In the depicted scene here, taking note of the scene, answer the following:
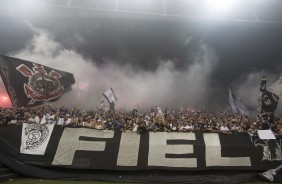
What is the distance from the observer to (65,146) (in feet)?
46.5

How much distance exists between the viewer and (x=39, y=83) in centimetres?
1964

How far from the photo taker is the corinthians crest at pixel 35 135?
46.5 feet

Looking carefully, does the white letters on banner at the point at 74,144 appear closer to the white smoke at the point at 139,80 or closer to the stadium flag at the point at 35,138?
the stadium flag at the point at 35,138

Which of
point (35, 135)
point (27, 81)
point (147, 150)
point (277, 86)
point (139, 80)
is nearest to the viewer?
point (147, 150)

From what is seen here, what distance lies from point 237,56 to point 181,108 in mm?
7161

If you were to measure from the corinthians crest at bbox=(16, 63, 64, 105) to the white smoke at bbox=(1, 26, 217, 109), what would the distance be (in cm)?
594

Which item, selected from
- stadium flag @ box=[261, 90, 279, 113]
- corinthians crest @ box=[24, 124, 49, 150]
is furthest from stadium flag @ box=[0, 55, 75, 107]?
stadium flag @ box=[261, 90, 279, 113]

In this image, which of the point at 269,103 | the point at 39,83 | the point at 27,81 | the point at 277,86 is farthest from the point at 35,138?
the point at 277,86

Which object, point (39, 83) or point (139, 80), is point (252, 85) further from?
point (39, 83)

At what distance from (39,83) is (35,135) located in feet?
20.0

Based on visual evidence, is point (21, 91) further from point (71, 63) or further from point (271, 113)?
point (271, 113)

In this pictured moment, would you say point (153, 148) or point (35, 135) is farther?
point (35, 135)

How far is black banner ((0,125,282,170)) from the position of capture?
13680mm

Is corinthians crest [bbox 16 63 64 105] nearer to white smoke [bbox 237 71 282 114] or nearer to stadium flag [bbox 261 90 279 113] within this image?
stadium flag [bbox 261 90 279 113]
